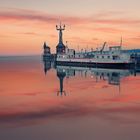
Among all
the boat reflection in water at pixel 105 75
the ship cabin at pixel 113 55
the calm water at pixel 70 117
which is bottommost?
the boat reflection in water at pixel 105 75

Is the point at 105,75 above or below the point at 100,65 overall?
below

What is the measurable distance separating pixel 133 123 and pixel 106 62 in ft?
203

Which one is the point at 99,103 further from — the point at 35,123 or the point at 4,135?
the point at 4,135

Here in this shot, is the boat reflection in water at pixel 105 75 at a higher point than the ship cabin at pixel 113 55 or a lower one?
lower

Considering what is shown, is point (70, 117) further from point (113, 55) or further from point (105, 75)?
point (113, 55)

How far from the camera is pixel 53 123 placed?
21.2 meters

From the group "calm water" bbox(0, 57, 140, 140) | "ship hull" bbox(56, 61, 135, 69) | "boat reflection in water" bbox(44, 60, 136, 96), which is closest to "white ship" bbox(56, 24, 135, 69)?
"ship hull" bbox(56, 61, 135, 69)

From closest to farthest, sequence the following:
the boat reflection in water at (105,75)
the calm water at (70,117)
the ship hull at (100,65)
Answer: the calm water at (70,117)
the boat reflection in water at (105,75)
the ship hull at (100,65)

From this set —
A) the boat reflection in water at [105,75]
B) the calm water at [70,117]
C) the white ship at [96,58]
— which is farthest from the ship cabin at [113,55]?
the calm water at [70,117]

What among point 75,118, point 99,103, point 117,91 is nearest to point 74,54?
point 117,91

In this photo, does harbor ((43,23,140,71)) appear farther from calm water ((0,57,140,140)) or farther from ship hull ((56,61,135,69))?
calm water ((0,57,140,140))

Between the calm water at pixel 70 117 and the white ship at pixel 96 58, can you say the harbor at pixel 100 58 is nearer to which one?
the white ship at pixel 96 58

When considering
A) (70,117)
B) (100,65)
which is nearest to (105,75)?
(100,65)

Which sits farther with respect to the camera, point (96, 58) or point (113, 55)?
point (96, 58)
